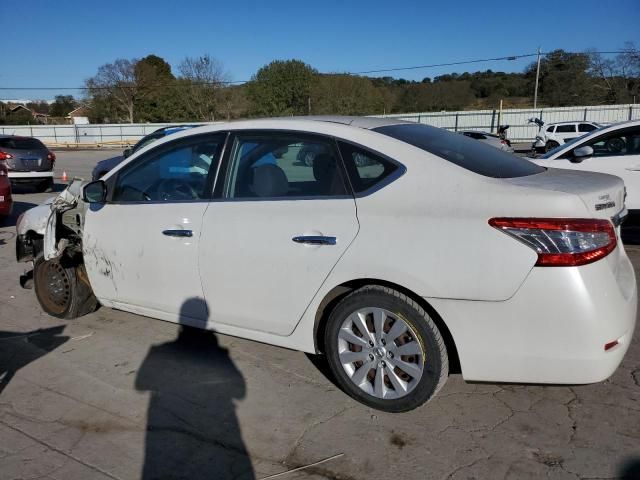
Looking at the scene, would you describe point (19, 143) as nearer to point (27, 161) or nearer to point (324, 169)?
point (27, 161)

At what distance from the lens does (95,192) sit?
4.24m

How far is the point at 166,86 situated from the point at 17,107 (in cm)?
4065

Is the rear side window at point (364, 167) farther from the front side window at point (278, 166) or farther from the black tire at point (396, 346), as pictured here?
the black tire at point (396, 346)

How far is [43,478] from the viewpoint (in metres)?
2.68

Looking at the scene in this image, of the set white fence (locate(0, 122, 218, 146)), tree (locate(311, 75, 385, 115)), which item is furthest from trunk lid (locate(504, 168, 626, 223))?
tree (locate(311, 75, 385, 115))

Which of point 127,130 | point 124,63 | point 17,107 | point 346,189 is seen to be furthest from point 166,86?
point 346,189

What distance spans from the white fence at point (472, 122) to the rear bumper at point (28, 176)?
2171 centimetres

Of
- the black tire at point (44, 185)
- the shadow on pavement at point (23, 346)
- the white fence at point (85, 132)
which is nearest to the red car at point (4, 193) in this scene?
the shadow on pavement at point (23, 346)

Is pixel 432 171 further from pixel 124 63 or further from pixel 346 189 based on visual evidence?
pixel 124 63

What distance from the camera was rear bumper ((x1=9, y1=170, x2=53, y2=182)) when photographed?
1368 centimetres

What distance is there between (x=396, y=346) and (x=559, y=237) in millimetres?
1024

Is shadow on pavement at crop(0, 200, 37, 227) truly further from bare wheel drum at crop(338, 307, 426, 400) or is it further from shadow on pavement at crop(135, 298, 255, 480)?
bare wheel drum at crop(338, 307, 426, 400)

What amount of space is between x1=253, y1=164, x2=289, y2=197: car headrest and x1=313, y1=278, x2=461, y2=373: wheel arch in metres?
0.73

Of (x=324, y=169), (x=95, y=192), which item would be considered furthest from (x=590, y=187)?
(x=95, y=192)
